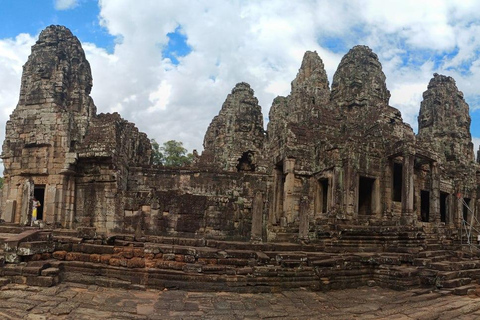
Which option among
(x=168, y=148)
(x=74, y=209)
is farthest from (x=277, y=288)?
(x=168, y=148)

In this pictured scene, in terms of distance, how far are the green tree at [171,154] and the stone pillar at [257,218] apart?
117ft

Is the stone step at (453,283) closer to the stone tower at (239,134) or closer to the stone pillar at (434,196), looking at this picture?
the stone pillar at (434,196)

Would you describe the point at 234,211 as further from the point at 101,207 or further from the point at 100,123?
the point at 100,123

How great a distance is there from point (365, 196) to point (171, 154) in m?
33.0

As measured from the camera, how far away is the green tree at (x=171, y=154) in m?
46.0

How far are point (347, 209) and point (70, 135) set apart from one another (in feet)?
40.6

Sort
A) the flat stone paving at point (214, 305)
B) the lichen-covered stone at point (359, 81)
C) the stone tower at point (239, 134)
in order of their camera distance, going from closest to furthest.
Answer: the flat stone paving at point (214, 305) → the lichen-covered stone at point (359, 81) → the stone tower at point (239, 134)

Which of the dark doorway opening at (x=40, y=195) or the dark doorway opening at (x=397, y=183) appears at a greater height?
the dark doorway opening at (x=397, y=183)

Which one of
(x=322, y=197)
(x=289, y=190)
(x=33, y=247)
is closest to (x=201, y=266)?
(x=33, y=247)

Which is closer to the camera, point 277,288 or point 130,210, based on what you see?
point 277,288

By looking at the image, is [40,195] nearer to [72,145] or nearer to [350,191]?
[72,145]

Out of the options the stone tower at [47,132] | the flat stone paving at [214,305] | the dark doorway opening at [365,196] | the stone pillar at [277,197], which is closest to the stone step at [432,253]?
the flat stone paving at [214,305]

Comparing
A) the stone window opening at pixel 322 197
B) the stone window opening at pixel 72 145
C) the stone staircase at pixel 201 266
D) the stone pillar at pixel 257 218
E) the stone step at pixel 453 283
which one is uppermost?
the stone window opening at pixel 72 145

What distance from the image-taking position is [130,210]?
1439 centimetres
